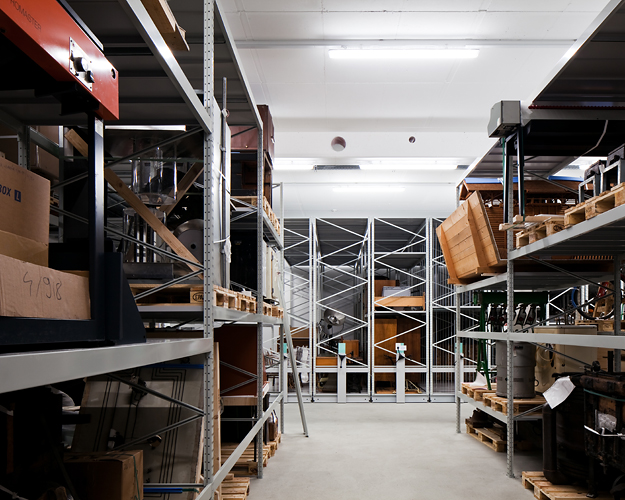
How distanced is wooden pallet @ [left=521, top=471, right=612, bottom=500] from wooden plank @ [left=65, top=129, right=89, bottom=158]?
4.76 metres

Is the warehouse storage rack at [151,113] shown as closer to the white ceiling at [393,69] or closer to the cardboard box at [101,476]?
the cardboard box at [101,476]

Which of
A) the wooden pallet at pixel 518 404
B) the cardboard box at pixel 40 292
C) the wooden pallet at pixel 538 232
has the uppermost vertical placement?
the wooden pallet at pixel 538 232

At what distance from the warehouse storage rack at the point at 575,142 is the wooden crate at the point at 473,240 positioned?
0.76 ft

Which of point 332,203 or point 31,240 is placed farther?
point 332,203

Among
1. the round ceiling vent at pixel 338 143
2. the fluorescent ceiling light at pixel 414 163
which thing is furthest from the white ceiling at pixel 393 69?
the fluorescent ceiling light at pixel 414 163

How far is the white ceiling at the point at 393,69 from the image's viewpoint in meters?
6.64

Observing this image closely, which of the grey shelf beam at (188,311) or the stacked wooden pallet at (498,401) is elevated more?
the grey shelf beam at (188,311)

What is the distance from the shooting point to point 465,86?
8531mm

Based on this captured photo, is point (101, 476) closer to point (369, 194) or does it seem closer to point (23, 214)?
point (23, 214)

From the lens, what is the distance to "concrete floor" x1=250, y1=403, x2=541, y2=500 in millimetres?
5305

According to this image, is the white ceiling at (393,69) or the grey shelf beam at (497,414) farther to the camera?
the white ceiling at (393,69)

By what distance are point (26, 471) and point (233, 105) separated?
13.0ft

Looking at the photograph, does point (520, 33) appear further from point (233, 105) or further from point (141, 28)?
point (141, 28)

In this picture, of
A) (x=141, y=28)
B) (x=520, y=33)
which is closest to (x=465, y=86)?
(x=520, y=33)
